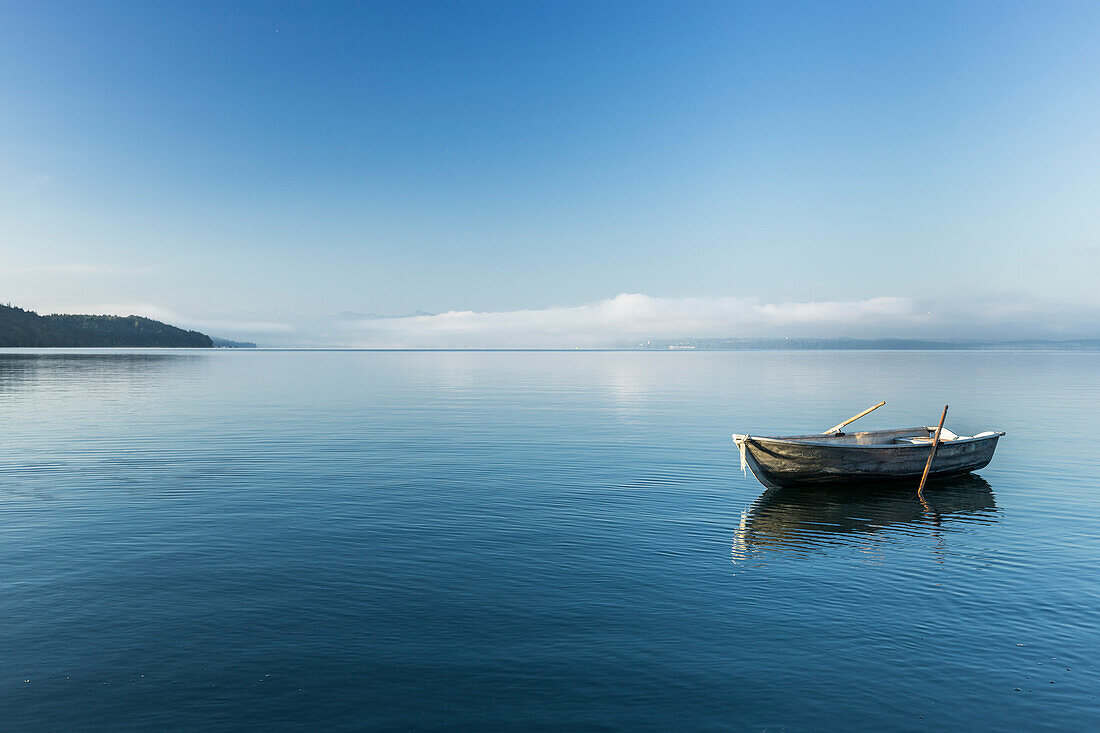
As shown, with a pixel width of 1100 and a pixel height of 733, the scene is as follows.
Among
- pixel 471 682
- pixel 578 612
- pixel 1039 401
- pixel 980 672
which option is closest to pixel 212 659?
pixel 471 682

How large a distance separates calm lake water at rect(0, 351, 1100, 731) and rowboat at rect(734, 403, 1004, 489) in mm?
993

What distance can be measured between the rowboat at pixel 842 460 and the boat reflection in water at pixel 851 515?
637mm

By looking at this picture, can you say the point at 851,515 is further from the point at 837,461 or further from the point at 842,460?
the point at 842,460

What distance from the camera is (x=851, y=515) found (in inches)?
1081

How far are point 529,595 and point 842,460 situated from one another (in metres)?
20.7

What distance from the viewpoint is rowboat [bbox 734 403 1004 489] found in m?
31.1

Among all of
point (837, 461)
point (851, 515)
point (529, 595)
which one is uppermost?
point (837, 461)

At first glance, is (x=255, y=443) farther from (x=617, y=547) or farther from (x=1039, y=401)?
(x=1039, y=401)

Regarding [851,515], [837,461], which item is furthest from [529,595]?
[837,461]

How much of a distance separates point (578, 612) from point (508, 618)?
5.53 ft

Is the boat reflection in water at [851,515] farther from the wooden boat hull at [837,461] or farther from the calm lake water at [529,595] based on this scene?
the wooden boat hull at [837,461]

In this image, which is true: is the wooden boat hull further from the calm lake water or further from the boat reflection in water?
the calm lake water

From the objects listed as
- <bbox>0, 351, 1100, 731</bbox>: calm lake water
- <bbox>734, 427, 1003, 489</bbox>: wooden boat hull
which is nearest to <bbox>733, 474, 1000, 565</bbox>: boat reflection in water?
<bbox>0, 351, 1100, 731</bbox>: calm lake water

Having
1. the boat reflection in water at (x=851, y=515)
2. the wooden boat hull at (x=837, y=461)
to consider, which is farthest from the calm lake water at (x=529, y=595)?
the wooden boat hull at (x=837, y=461)
